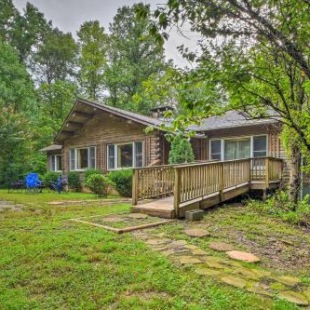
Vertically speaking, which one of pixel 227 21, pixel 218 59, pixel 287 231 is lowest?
pixel 287 231

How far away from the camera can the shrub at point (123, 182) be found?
1164 centimetres

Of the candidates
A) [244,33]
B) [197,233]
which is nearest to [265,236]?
[197,233]

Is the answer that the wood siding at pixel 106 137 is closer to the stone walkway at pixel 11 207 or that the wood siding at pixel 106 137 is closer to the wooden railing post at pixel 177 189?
the stone walkway at pixel 11 207

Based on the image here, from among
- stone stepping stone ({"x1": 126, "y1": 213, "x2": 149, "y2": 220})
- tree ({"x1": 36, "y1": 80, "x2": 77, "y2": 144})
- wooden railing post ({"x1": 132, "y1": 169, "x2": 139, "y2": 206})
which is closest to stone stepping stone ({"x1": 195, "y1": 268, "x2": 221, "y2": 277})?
stone stepping stone ({"x1": 126, "y1": 213, "x2": 149, "y2": 220})

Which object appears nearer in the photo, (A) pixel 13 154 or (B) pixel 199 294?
(B) pixel 199 294

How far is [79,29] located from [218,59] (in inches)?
1026

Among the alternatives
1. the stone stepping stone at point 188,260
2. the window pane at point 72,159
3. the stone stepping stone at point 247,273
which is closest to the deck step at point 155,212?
the stone stepping stone at point 188,260

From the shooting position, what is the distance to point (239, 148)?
40.1 ft

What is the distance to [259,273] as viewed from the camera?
10.9 ft

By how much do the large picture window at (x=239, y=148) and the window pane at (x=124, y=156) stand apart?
3622 mm

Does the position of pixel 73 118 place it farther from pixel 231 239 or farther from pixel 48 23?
pixel 48 23

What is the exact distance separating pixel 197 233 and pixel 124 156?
920 cm

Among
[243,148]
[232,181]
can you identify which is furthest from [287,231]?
[243,148]

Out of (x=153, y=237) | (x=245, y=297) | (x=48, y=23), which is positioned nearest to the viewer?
(x=245, y=297)
